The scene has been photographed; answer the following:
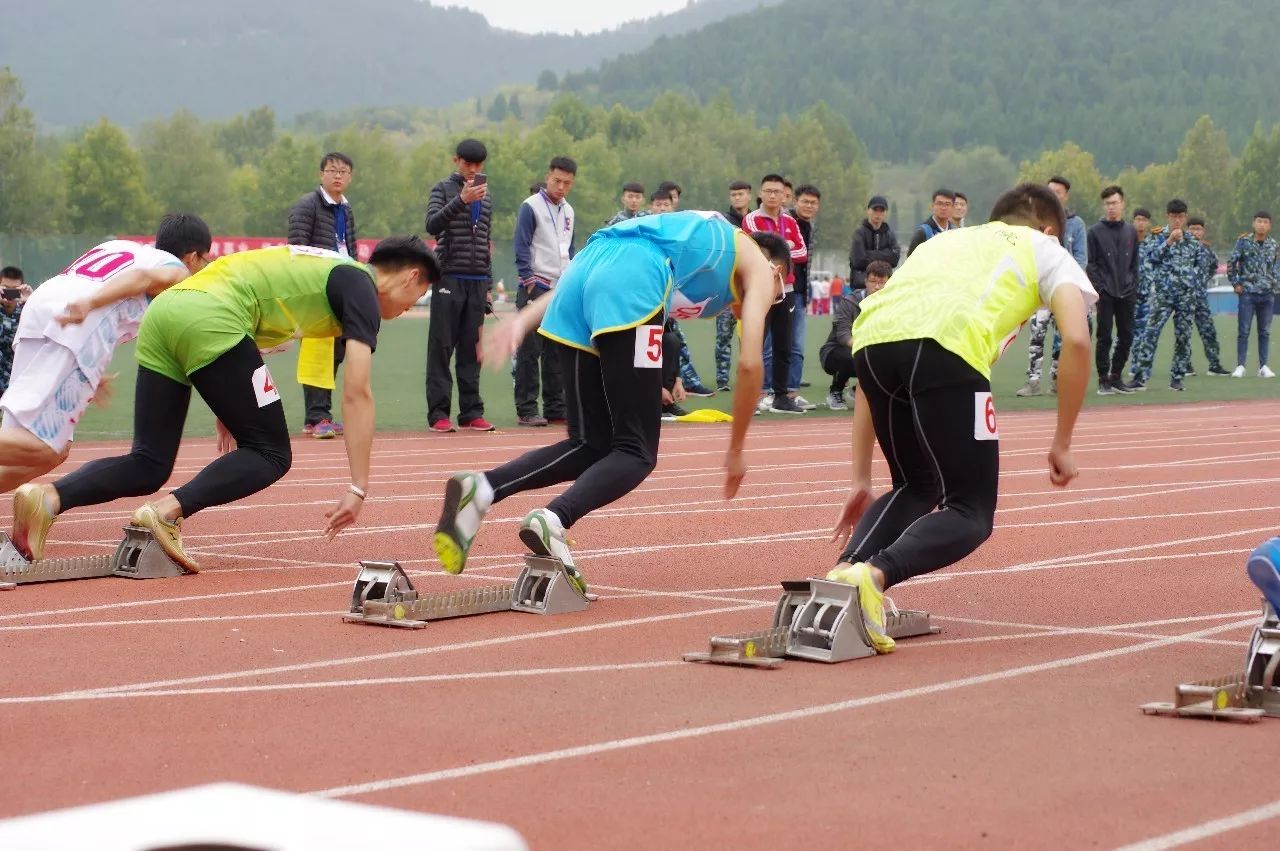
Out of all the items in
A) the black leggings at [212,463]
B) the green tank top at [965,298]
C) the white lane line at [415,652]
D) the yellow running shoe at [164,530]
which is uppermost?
the green tank top at [965,298]

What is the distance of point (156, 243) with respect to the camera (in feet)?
26.1

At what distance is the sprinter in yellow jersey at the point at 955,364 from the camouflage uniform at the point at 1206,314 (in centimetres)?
1590

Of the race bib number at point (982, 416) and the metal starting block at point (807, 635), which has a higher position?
the race bib number at point (982, 416)

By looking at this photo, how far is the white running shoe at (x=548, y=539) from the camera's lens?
248 inches

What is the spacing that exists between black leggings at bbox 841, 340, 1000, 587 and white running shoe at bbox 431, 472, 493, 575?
4.78ft

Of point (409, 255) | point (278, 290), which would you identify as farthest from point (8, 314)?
point (409, 255)

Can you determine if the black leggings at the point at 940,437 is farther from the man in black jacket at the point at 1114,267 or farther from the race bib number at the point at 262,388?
the man in black jacket at the point at 1114,267

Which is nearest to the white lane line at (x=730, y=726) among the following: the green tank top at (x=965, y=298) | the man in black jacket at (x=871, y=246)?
→ the green tank top at (x=965, y=298)

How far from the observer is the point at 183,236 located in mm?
7859

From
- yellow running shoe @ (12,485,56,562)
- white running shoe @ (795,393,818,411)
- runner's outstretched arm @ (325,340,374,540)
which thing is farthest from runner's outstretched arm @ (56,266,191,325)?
white running shoe @ (795,393,818,411)

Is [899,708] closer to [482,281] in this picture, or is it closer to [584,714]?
[584,714]

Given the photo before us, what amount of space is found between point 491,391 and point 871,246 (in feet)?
15.1

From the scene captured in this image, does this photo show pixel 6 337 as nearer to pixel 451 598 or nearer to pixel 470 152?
pixel 470 152

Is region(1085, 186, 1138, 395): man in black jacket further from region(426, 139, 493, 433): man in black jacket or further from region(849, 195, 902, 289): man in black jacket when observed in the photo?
region(426, 139, 493, 433): man in black jacket
